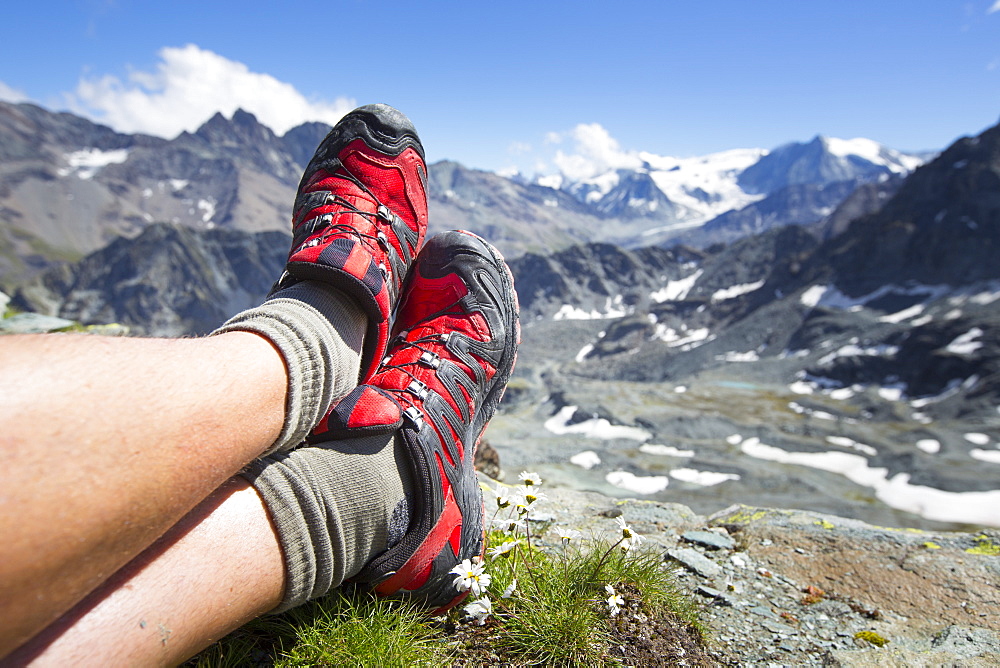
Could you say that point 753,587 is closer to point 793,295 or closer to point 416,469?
point 416,469

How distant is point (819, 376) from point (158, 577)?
93.6 m

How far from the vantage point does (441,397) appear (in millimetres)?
2834

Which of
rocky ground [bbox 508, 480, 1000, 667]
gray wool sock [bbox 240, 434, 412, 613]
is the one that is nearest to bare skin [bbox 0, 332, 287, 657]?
gray wool sock [bbox 240, 434, 412, 613]

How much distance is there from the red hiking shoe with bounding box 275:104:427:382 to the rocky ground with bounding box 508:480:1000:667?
159 cm

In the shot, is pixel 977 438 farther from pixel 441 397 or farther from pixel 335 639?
pixel 335 639

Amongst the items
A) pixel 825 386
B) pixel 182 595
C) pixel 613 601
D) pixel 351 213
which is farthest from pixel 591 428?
pixel 182 595

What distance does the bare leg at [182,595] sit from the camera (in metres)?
1.30

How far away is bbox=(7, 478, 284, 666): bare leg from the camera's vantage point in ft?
4.26

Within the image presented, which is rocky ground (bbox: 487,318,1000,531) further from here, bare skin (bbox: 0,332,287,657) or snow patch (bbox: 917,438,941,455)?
bare skin (bbox: 0,332,287,657)

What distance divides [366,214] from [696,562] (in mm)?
3309

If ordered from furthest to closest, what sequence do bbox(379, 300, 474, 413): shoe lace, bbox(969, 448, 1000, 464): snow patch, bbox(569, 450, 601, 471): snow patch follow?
1. bbox(569, 450, 601, 471): snow patch
2. bbox(969, 448, 1000, 464): snow patch
3. bbox(379, 300, 474, 413): shoe lace

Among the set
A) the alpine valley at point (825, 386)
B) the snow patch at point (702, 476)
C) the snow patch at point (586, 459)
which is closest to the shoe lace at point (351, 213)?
the alpine valley at point (825, 386)

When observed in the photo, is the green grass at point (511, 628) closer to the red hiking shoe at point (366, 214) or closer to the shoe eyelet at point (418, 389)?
the shoe eyelet at point (418, 389)

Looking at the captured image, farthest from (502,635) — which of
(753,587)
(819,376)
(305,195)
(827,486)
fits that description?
(819,376)
